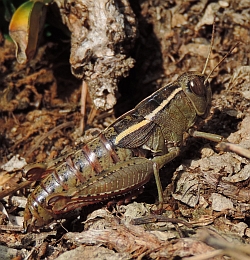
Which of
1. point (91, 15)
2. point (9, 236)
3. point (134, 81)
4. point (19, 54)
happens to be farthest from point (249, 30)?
point (9, 236)

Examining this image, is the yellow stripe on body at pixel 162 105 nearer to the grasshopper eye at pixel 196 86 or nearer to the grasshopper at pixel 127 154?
the grasshopper at pixel 127 154

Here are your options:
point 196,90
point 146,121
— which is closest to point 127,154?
point 146,121

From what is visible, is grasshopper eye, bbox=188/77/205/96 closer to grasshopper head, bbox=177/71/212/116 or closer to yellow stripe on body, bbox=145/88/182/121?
grasshopper head, bbox=177/71/212/116

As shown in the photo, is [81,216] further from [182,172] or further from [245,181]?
[245,181]

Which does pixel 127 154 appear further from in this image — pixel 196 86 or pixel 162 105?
pixel 196 86

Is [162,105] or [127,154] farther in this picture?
[162,105]

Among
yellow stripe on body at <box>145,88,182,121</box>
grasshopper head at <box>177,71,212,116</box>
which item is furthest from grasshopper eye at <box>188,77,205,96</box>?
yellow stripe on body at <box>145,88,182,121</box>

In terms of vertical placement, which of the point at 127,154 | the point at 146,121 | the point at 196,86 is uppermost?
the point at 196,86
